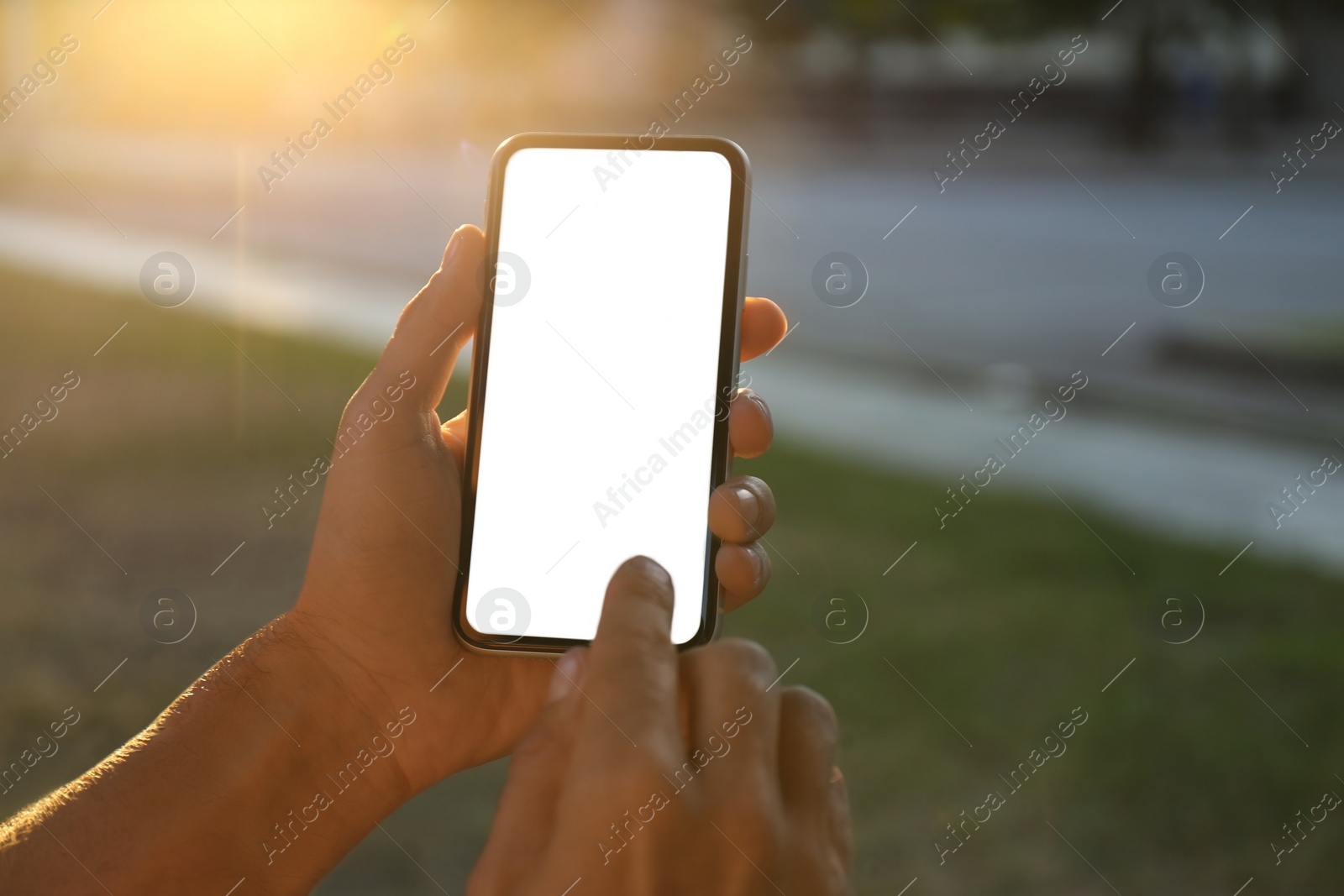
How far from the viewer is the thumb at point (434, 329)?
Answer: 2.06 m

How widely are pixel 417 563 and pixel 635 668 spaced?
118 centimetres

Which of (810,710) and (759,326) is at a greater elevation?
(810,710)

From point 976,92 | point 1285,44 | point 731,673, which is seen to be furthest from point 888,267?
point 976,92

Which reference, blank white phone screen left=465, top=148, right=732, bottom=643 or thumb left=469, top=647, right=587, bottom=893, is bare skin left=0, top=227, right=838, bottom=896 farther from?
thumb left=469, top=647, right=587, bottom=893

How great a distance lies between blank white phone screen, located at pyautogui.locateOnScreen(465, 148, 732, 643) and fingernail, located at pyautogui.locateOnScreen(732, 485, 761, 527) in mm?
72

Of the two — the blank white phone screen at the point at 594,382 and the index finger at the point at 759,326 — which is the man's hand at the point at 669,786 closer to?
the blank white phone screen at the point at 594,382

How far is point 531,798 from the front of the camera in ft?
3.13

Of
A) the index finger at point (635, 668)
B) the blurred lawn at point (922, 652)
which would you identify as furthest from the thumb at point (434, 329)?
the blurred lawn at point (922, 652)

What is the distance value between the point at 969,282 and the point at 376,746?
1059 centimetres

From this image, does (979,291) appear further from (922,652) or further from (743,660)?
(743,660)

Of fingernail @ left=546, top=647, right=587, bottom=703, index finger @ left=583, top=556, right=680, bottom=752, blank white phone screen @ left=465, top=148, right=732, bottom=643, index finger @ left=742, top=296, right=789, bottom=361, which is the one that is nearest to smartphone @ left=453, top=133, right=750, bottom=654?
blank white phone screen @ left=465, top=148, right=732, bottom=643

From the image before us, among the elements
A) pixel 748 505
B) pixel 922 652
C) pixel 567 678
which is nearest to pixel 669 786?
pixel 567 678

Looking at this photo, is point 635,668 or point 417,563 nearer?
point 635,668

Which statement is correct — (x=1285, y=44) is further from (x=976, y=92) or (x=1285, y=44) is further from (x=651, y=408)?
(x=651, y=408)
